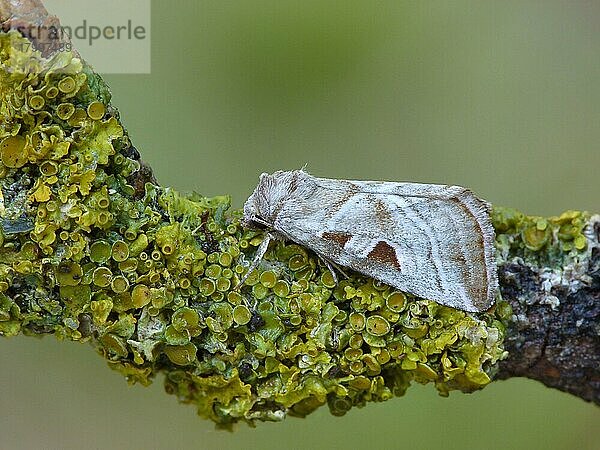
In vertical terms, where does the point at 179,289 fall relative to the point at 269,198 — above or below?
below

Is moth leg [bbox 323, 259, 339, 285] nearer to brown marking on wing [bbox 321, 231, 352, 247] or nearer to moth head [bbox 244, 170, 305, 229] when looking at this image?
brown marking on wing [bbox 321, 231, 352, 247]

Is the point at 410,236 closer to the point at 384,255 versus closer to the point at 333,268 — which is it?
the point at 384,255

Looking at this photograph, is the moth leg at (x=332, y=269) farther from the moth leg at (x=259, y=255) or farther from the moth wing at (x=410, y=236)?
the moth leg at (x=259, y=255)

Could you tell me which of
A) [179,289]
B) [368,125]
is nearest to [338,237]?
[179,289]

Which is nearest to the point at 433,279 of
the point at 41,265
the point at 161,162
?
the point at 41,265

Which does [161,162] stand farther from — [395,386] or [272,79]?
[395,386]
